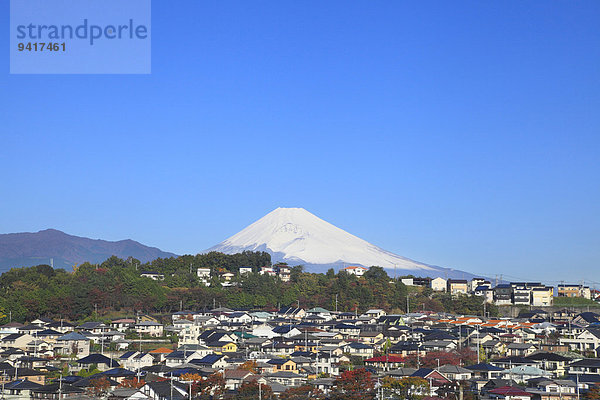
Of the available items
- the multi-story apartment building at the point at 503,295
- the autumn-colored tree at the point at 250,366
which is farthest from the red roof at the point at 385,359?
the multi-story apartment building at the point at 503,295

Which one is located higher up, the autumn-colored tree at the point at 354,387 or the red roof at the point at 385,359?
the autumn-colored tree at the point at 354,387

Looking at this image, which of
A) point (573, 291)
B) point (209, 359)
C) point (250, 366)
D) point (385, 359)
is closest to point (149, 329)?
point (209, 359)

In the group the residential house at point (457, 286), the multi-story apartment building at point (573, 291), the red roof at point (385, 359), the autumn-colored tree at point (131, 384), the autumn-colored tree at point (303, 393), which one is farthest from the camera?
the residential house at point (457, 286)

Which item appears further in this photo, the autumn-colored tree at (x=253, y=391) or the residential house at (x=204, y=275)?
the residential house at (x=204, y=275)

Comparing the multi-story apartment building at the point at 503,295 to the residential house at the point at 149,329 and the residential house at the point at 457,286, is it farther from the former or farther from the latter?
the residential house at the point at 149,329

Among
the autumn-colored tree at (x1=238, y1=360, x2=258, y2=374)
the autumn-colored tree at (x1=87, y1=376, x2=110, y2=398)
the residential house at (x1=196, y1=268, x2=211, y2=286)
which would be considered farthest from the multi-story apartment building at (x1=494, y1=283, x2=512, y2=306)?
the autumn-colored tree at (x1=87, y1=376, x2=110, y2=398)

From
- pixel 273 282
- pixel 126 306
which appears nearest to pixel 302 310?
pixel 273 282
